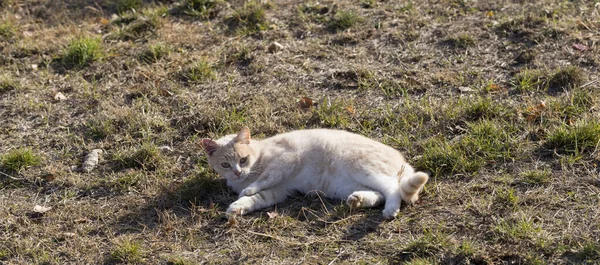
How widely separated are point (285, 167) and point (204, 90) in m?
1.85

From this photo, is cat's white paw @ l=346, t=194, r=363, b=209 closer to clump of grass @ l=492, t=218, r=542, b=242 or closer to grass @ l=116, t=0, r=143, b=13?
clump of grass @ l=492, t=218, r=542, b=242

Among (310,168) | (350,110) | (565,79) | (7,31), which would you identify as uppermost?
(565,79)

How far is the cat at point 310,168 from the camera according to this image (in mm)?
4551

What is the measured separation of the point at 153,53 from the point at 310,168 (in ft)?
9.03

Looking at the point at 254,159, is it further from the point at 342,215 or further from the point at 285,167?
the point at 342,215

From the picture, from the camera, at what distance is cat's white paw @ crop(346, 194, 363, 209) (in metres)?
4.44

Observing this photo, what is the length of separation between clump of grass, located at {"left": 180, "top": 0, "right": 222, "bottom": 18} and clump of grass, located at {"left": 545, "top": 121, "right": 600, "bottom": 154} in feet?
13.5

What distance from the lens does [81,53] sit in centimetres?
702

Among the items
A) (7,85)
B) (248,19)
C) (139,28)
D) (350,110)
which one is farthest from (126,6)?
(350,110)

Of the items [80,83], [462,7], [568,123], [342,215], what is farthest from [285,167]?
[462,7]

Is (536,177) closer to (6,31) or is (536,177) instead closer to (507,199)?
(507,199)

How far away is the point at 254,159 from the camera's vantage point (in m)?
4.99

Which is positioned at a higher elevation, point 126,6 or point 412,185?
point 412,185

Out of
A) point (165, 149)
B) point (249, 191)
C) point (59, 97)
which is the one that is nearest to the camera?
point (249, 191)
